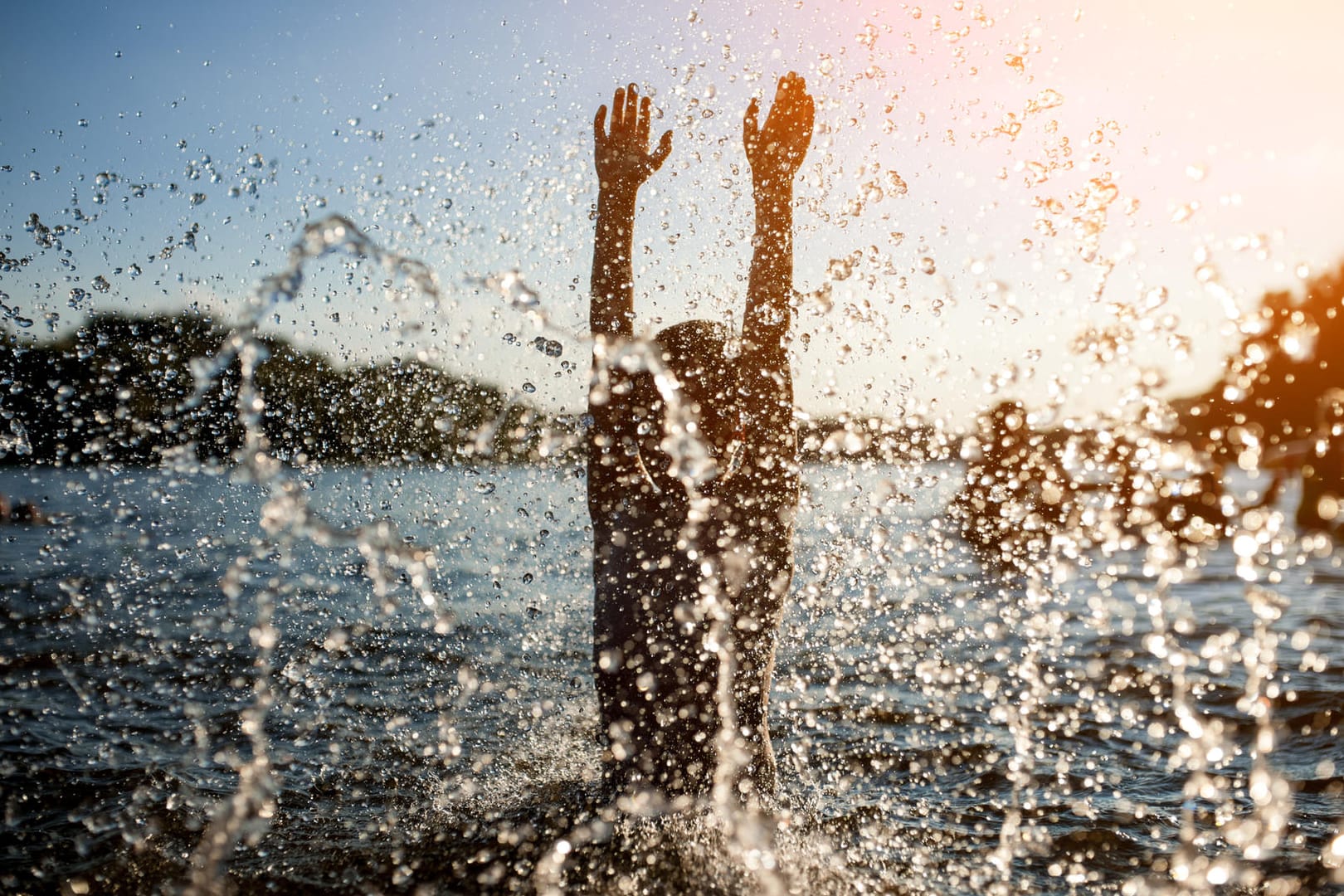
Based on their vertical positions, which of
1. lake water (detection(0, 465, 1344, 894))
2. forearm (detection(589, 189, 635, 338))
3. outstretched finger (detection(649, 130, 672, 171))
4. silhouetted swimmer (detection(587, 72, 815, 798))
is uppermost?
outstretched finger (detection(649, 130, 672, 171))

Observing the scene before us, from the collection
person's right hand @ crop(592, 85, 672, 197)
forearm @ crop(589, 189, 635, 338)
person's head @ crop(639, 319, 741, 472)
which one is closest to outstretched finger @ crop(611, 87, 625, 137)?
person's right hand @ crop(592, 85, 672, 197)

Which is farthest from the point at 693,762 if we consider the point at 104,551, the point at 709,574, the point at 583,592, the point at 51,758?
the point at 104,551

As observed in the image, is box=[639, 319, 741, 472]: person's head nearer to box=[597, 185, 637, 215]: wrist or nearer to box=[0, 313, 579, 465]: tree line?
box=[597, 185, 637, 215]: wrist

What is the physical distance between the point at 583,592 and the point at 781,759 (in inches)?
226

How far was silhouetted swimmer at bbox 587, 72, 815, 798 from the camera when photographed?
360cm

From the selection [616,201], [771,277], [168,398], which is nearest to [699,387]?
[771,277]

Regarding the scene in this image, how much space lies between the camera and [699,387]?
3689 millimetres

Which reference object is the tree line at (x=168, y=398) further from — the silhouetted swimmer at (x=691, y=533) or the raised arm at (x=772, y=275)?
the raised arm at (x=772, y=275)

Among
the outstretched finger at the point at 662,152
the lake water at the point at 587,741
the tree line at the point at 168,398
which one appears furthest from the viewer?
the tree line at the point at 168,398

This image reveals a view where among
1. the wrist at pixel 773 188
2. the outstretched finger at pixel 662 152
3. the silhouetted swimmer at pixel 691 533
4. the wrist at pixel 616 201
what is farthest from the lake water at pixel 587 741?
the outstretched finger at pixel 662 152

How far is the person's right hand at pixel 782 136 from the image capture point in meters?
4.29

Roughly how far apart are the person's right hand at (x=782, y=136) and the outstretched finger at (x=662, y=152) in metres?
0.37

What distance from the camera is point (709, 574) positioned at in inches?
145

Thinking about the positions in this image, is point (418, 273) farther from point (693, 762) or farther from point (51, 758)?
point (51, 758)
